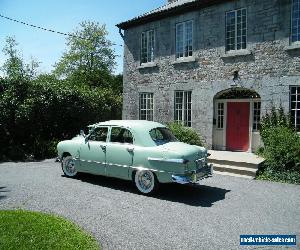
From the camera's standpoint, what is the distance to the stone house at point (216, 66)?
12148 mm

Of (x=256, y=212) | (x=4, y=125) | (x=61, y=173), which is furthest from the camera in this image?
(x=4, y=125)

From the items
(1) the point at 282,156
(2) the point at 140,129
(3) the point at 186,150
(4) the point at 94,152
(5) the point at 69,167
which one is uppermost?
(2) the point at 140,129

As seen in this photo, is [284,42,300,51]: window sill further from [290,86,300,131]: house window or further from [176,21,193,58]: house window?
[176,21,193,58]: house window

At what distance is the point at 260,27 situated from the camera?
41.4 ft

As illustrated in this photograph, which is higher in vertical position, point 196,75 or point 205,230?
point 196,75

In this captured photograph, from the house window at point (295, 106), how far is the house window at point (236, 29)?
2825 millimetres

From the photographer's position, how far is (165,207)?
7.08m

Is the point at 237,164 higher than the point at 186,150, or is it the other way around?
the point at 186,150

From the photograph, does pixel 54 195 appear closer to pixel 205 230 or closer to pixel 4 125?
pixel 205 230

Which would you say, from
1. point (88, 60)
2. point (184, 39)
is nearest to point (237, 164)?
point (184, 39)

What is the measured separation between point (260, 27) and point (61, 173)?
371 inches

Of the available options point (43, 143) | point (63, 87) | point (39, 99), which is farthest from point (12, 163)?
point (63, 87)

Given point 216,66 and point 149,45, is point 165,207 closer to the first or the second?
point 216,66

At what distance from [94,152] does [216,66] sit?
7.47 meters
